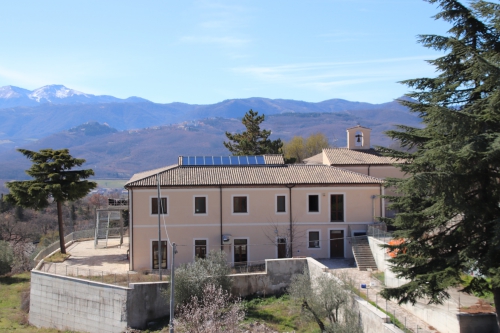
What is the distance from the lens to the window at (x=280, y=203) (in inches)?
1378

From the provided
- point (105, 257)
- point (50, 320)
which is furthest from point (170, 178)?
point (50, 320)

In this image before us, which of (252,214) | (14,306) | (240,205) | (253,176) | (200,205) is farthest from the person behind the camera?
(14,306)

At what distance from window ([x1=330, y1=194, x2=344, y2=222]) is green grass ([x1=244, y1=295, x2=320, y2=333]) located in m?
7.88

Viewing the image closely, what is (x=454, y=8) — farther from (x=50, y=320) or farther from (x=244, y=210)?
(x=50, y=320)

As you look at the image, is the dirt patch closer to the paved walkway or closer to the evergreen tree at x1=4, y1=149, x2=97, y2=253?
the paved walkway

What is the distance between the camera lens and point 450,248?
57.0 ft

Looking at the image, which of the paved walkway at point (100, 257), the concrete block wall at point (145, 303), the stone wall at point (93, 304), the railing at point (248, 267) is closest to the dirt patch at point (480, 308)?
the railing at point (248, 267)

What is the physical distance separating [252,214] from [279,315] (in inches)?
365

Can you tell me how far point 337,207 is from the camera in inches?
1387

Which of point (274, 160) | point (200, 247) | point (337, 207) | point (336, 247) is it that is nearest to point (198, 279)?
point (200, 247)

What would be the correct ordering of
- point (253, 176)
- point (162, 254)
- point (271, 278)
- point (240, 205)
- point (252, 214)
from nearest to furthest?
point (271, 278), point (162, 254), point (252, 214), point (240, 205), point (253, 176)

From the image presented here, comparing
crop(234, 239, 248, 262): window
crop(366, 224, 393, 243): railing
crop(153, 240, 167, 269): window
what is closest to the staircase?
crop(366, 224, 393, 243): railing

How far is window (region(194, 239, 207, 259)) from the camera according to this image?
112ft

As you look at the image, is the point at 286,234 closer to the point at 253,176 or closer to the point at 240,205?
the point at 240,205
